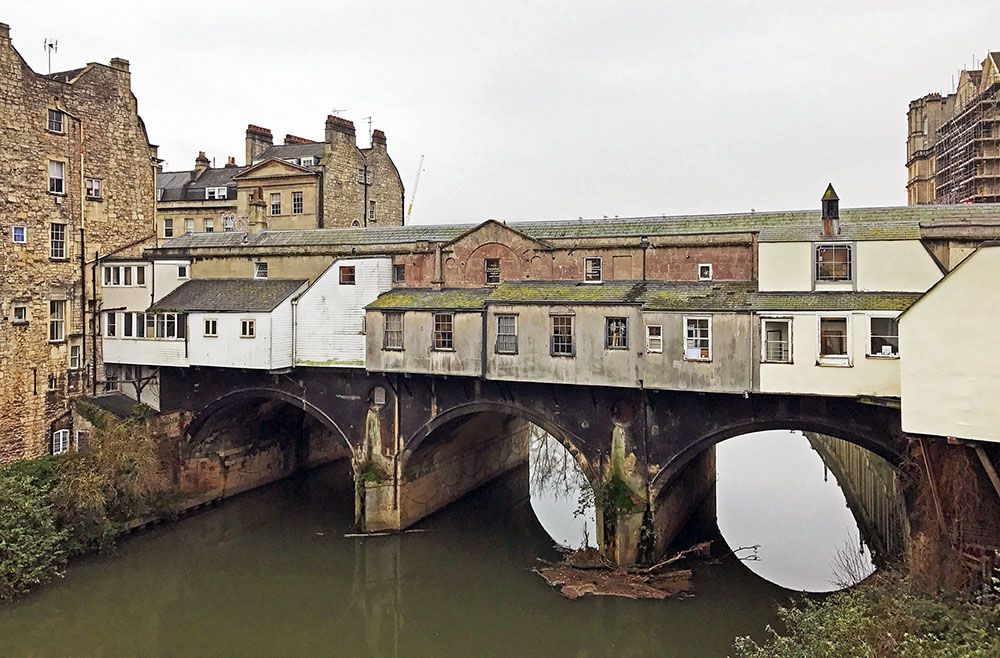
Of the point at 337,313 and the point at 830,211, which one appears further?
the point at 337,313

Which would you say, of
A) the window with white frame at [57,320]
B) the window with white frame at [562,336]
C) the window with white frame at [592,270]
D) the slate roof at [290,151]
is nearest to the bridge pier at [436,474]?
the window with white frame at [562,336]

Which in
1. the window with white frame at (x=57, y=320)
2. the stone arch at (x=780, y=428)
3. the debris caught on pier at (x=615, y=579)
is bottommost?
the debris caught on pier at (x=615, y=579)

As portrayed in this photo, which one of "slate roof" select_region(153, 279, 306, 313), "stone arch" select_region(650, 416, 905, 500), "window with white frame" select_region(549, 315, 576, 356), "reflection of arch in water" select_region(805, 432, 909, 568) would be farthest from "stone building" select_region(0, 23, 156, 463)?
"reflection of arch in water" select_region(805, 432, 909, 568)

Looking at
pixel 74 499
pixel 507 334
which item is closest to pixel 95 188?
pixel 74 499

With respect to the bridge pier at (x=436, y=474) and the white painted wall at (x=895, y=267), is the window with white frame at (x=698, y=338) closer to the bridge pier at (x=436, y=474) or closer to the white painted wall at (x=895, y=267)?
the white painted wall at (x=895, y=267)

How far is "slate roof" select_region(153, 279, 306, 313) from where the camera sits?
88.1 feet

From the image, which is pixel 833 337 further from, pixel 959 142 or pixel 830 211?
pixel 959 142

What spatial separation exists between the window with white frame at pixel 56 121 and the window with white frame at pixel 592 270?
64.4 feet

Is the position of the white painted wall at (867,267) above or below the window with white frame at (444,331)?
above

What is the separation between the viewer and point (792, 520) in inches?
1220

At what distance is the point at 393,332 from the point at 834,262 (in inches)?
529

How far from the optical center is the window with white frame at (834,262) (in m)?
19.7

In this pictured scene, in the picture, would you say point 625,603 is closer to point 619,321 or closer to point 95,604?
point 619,321

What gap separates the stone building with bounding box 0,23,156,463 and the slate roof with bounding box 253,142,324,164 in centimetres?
1126
